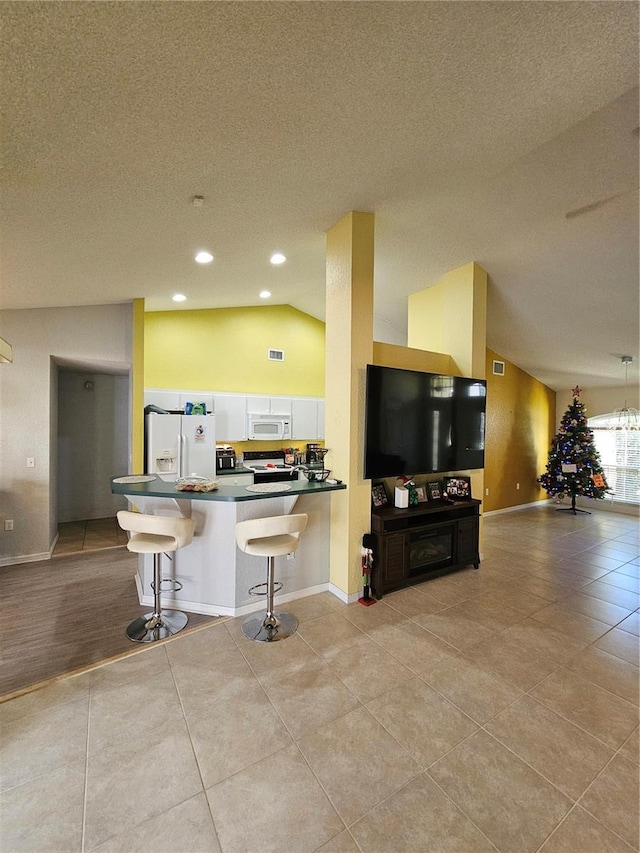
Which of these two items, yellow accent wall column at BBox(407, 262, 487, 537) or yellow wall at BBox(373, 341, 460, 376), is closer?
yellow wall at BBox(373, 341, 460, 376)

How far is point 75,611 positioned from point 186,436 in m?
2.28

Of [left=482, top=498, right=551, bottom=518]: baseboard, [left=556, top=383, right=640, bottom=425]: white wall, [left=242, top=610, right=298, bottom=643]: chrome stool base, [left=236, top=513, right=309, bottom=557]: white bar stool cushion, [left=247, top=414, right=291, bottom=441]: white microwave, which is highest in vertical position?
[left=556, top=383, right=640, bottom=425]: white wall

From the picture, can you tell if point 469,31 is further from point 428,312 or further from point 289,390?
point 289,390

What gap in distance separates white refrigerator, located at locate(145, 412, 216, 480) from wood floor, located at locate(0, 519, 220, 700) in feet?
3.77

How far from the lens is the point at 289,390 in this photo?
664 cm

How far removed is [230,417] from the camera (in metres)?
5.71

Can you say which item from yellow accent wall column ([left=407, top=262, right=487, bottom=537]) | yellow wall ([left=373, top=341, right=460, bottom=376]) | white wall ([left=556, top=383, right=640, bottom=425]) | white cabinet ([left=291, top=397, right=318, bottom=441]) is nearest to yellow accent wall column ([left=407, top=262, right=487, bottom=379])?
yellow accent wall column ([left=407, top=262, right=487, bottom=537])

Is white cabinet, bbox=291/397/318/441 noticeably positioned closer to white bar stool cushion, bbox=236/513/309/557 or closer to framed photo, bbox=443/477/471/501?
framed photo, bbox=443/477/471/501

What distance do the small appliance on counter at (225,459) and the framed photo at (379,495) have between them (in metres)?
2.60

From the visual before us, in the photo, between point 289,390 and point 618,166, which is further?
point 289,390

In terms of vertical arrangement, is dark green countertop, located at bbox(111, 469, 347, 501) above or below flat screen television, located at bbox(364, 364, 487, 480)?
below

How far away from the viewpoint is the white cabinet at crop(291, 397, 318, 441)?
20.8ft

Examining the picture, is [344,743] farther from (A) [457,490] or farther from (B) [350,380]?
(A) [457,490]

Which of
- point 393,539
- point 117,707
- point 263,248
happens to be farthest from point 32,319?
point 393,539
